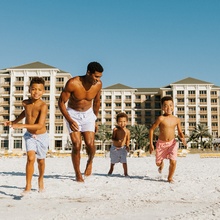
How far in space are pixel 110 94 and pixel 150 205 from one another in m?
80.3

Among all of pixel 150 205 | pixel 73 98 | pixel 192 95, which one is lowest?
pixel 150 205

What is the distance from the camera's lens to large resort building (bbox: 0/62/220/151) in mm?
70750

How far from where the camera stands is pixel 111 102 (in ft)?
274

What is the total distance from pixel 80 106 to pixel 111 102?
77.6 m

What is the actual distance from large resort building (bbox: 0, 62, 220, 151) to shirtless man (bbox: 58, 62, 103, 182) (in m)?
63.0

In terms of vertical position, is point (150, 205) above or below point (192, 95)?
below

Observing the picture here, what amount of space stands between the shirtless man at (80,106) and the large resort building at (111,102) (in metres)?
63.0

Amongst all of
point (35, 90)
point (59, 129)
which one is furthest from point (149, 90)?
point (35, 90)

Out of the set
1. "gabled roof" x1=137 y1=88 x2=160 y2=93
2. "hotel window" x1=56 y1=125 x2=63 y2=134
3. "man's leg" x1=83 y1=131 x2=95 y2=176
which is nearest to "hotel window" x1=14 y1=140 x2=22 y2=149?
"hotel window" x1=56 y1=125 x2=63 y2=134

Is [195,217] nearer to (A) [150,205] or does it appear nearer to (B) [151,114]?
(A) [150,205]

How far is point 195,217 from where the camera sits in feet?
10.9

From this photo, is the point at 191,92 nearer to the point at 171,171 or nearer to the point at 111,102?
the point at 111,102

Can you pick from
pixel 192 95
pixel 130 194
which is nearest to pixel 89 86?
pixel 130 194

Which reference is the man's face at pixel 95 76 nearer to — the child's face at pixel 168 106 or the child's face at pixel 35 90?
the child's face at pixel 35 90
